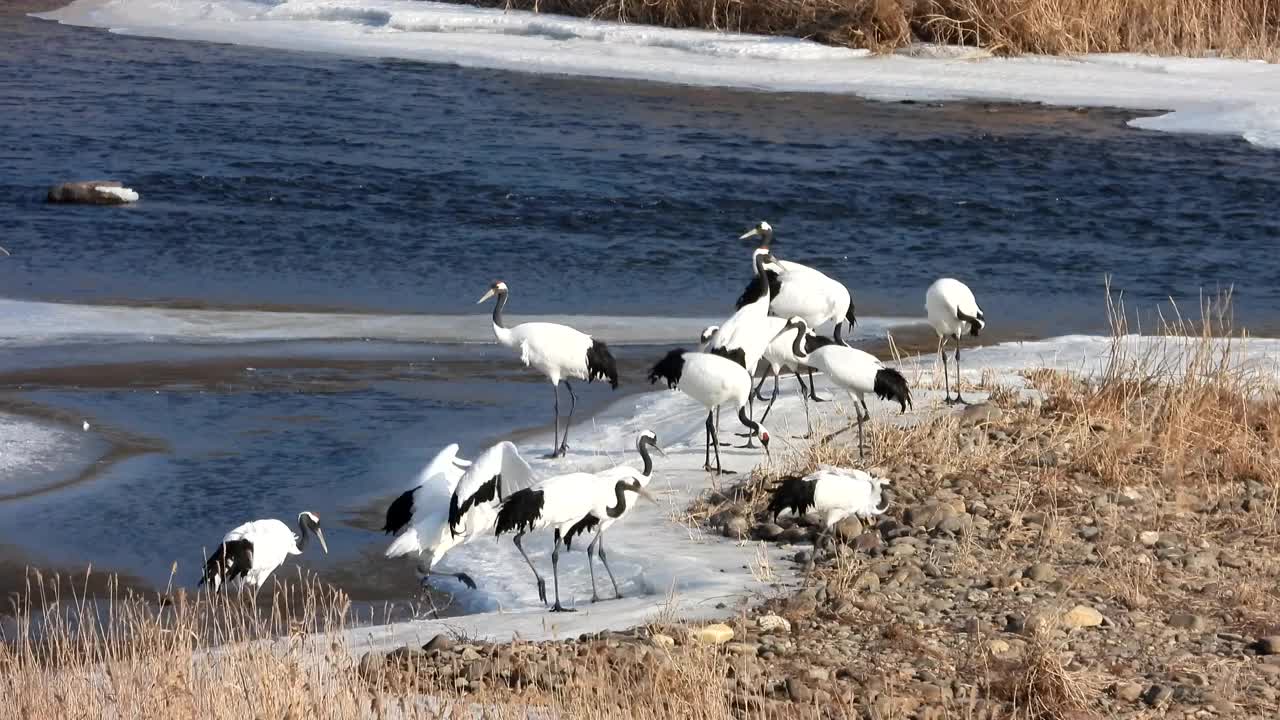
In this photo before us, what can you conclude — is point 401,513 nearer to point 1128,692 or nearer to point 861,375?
point 861,375

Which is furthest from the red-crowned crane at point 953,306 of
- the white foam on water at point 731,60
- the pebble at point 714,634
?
the white foam on water at point 731,60

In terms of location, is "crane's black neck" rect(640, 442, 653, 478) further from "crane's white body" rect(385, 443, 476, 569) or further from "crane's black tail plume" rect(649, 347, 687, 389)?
"crane's black tail plume" rect(649, 347, 687, 389)

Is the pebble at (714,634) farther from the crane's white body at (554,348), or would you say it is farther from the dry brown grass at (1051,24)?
the dry brown grass at (1051,24)

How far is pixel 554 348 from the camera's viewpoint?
9219 mm

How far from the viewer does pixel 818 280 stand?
10.2 meters

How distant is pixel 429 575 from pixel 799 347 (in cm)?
257

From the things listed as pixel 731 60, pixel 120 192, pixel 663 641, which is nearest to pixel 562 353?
pixel 663 641

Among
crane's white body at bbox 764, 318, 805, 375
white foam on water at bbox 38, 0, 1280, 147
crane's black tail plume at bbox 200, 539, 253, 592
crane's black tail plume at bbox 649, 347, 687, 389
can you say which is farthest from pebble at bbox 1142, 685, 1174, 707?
white foam on water at bbox 38, 0, 1280, 147

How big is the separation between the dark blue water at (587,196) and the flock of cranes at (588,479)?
3698 mm

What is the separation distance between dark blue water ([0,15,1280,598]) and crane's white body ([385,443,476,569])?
0.25m


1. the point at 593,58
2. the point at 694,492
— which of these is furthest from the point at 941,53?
the point at 694,492

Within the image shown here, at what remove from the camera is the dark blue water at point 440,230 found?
9352 mm

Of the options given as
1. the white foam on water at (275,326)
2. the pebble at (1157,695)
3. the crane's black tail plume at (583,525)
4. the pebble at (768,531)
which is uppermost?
the crane's black tail plume at (583,525)

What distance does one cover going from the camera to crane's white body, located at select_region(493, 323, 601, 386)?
9.21 meters
